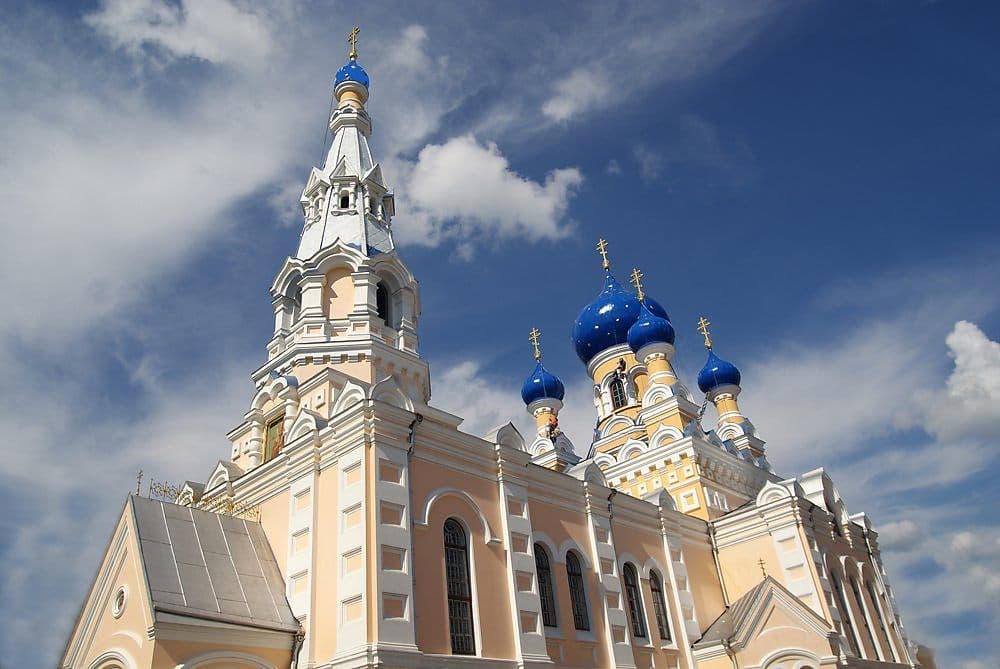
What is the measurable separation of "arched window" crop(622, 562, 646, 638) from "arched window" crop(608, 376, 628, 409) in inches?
390

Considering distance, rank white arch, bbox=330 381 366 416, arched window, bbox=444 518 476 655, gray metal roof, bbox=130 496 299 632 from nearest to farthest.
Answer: gray metal roof, bbox=130 496 299 632 → arched window, bbox=444 518 476 655 → white arch, bbox=330 381 366 416

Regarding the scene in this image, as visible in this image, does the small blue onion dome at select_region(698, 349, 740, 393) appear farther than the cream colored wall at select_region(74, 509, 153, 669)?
Yes

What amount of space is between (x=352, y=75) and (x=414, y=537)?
13459 mm

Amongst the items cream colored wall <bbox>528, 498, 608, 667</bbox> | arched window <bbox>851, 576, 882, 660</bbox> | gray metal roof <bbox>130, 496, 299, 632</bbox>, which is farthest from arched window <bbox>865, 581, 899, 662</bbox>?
gray metal roof <bbox>130, 496, 299, 632</bbox>

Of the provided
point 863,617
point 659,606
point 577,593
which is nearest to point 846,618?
point 863,617

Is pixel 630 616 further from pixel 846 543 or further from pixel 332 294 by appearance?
pixel 332 294

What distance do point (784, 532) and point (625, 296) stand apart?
10962mm

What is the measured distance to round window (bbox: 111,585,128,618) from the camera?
10258 millimetres

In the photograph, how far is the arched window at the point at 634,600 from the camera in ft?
47.2

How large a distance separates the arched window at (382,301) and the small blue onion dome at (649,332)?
368 inches

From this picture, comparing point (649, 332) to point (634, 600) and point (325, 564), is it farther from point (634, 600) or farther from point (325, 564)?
point (325, 564)

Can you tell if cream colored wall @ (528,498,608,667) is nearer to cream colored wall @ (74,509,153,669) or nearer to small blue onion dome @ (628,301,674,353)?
cream colored wall @ (74,509,153,669)

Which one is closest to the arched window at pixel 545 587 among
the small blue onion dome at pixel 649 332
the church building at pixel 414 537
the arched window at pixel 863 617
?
the church building at pixel 414 537

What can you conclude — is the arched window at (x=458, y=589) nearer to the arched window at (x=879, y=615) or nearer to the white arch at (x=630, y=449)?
the white arch at (x=630, y=449)
